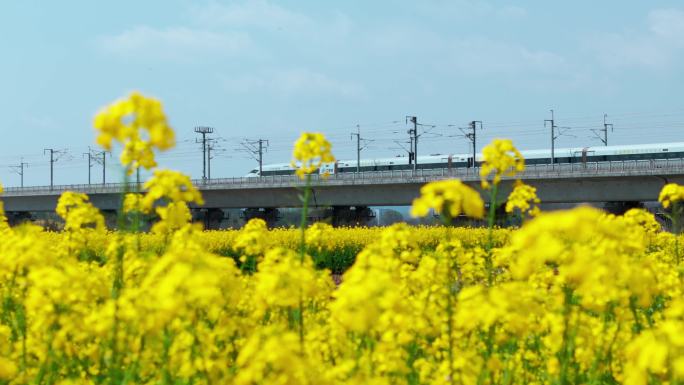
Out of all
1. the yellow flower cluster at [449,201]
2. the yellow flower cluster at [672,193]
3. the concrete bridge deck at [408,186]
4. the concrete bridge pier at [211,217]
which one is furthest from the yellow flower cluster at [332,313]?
the concrete bridge pier at [211,217]

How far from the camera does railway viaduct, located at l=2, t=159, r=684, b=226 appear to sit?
122 ft

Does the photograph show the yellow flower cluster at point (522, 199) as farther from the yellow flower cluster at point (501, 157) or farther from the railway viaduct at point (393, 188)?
the railway viaduct at point (393, 188)

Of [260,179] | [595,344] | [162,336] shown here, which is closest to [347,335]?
[162,336]

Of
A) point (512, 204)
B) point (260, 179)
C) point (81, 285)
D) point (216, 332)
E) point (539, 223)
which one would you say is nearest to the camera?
point (539, 223)

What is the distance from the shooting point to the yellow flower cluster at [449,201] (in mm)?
3254

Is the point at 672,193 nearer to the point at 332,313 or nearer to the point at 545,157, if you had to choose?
the point at 332,313

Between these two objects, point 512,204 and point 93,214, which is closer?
point 93,214

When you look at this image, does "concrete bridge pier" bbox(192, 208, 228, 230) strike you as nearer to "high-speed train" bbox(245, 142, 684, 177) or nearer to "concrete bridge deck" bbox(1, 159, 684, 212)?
"concrete bridge deck" bbox(1, 159, 684, 212)

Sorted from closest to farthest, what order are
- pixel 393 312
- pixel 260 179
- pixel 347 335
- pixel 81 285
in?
1. pixel 393 312
2. pixel 81 285
3. pixel 347 335
4. pixel 260 179

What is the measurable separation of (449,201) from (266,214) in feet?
155

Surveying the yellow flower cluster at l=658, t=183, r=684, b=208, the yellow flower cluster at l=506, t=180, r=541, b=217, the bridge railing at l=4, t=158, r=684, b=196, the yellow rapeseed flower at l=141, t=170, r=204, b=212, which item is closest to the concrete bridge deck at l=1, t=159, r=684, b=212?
the bridge railing at l=4, t=158, r=684, b=196

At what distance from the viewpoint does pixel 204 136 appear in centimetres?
6519

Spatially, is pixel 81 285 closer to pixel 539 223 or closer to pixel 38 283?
pixel 38 283

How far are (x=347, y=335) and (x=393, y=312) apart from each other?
98cm
